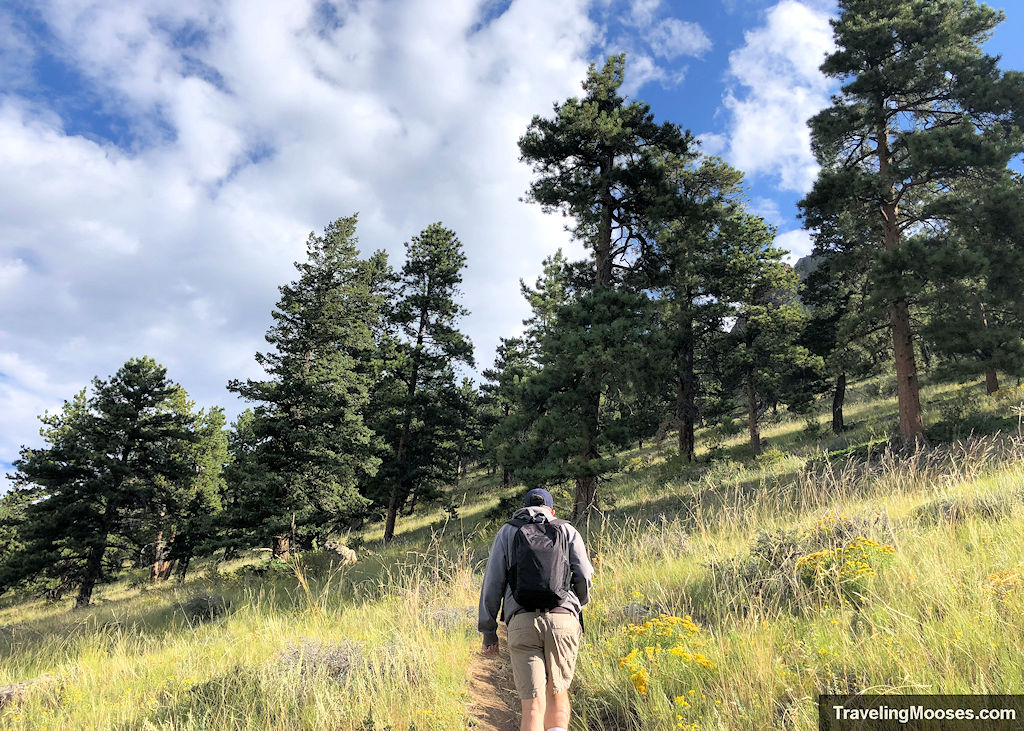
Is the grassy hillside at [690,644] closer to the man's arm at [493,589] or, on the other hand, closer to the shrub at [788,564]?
the shrub at [788,564]

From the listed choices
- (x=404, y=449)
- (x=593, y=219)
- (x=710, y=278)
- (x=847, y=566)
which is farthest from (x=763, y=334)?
(x=847, y=566)

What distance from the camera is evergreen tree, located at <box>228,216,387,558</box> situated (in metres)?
16.1

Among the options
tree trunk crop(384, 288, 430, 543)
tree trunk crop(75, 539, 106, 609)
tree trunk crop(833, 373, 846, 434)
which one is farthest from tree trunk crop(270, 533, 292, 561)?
tree trunk crop(833, 373, 846, 434)

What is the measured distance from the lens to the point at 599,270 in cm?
1355

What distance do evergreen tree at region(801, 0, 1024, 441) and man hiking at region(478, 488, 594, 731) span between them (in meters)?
13.5

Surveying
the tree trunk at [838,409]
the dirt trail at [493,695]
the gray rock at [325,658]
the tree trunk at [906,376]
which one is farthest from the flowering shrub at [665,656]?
the tree trunk at [838,409]

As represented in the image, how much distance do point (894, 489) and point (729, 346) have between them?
14309 mm

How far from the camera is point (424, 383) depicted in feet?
72.4

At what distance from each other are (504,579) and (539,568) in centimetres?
49

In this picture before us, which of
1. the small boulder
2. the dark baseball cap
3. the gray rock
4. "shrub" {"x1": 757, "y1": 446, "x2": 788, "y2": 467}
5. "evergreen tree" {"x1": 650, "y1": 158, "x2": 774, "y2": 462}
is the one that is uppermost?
"evergreen tree" {"x1": 650, "y1": 158, "x2": 774, "y2": 462}

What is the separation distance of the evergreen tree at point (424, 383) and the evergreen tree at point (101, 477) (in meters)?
10.2

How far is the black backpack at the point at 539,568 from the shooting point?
343 cm

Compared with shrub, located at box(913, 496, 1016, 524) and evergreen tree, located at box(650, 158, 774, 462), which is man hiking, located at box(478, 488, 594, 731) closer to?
shrub, located at box(913, 496, 1016, 524)

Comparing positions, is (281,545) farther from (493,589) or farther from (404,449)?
(493,589)
